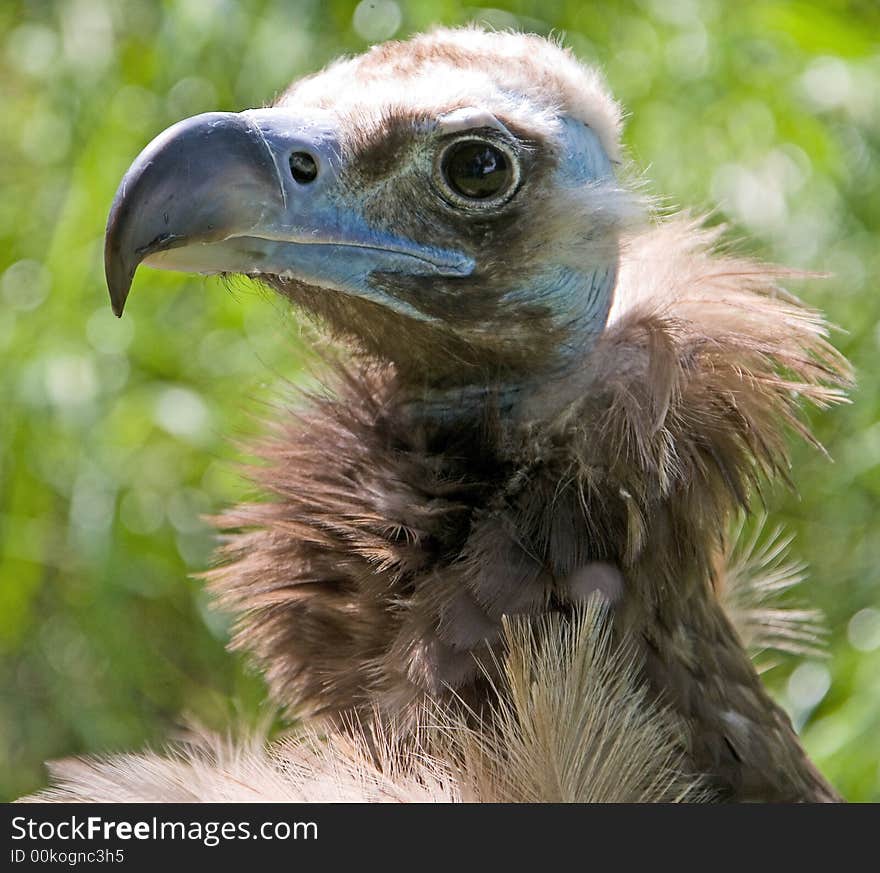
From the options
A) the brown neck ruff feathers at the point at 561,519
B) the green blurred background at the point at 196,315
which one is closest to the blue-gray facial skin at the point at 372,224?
the brown neck ruff feathers at the point at 561,519

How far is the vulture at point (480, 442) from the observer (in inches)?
64.5

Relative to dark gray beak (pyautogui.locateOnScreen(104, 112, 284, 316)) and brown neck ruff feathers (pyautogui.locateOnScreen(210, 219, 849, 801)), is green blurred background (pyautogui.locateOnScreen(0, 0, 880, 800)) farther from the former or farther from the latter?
dark gray beak (pyautogui.locateOnScreen(104, 112, 284, 316))

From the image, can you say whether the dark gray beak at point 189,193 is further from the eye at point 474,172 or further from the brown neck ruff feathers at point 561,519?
the brown neck ruff feathers at point 561,519

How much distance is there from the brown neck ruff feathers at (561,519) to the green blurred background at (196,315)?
4.13 ft

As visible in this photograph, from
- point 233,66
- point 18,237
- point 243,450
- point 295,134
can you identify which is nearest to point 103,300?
point 18,237

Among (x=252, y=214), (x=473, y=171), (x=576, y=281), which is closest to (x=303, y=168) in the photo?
(x=252, y=214)

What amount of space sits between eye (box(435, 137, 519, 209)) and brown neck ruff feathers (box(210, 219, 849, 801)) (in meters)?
0.24

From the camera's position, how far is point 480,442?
1786mm

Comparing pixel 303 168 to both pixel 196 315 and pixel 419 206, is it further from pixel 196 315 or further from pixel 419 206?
pixel 196 315

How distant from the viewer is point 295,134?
173cm

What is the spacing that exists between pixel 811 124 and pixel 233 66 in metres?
1.39

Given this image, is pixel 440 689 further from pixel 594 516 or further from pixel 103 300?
pixel 103 300

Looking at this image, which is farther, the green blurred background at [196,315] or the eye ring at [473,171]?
the green blurred background at [196,315]
